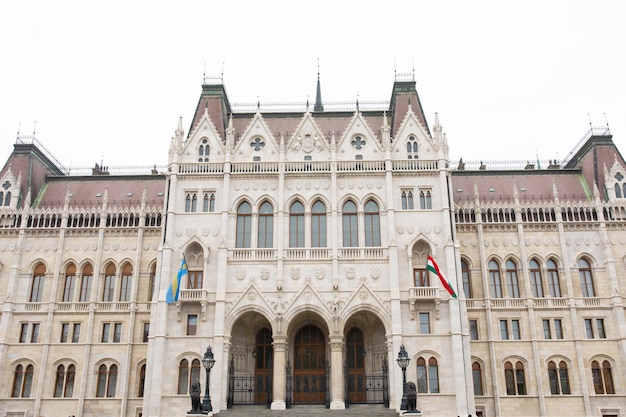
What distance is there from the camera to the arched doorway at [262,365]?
132ft

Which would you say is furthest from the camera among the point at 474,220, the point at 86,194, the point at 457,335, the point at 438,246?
the point at 86,194

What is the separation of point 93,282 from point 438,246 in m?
25.6

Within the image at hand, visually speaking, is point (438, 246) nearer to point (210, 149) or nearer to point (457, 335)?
point (457, 335)

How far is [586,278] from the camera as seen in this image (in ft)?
149

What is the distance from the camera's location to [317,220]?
4156cm

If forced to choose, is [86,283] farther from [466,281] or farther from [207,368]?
[466,281]

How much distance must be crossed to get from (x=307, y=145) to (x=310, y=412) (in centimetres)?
1834

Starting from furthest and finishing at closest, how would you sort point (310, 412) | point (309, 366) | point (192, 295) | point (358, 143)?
point (358, 143)
point (309, 366)
point (192, 295)
point (310, 412)

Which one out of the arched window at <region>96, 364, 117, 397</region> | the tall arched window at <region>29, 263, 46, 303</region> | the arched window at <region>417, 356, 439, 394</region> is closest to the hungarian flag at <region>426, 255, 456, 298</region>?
the arched window at <region>417, 356, 439, 394</region>

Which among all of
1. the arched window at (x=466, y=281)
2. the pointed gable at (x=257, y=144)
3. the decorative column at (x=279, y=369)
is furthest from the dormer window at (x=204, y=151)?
the arched window at (x=466, y=281)

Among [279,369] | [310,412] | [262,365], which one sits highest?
[262,365]

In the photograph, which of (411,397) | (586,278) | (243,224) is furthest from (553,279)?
(243,224)

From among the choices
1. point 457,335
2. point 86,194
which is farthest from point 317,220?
point 86,194

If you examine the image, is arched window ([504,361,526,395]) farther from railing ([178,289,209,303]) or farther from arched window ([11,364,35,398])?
arched window ([11,364,35,398])
